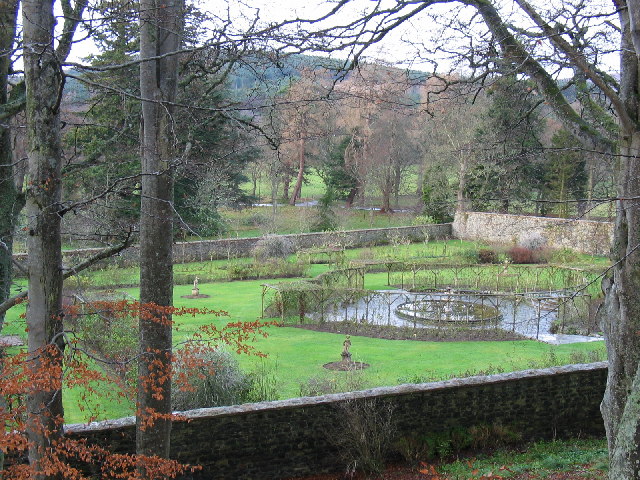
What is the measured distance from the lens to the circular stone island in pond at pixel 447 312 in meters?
15.9

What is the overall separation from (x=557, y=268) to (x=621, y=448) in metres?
17.2

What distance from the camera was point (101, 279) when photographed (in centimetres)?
1933

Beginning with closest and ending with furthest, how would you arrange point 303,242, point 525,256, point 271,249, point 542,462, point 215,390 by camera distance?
point 542,462 < point 215,390 < point 271,249 < point 525,256 < point 303,242

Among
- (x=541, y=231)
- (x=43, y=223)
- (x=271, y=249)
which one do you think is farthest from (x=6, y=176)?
(x=541, y=231)

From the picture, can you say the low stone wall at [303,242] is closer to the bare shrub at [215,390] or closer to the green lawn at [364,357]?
the green lawn at [364,357]

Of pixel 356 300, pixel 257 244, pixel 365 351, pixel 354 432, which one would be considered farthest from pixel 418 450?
pixel 257 244

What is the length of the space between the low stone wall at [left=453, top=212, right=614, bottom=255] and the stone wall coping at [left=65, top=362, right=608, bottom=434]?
13.0 meters

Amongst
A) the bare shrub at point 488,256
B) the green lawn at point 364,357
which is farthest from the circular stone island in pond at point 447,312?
the bare shrub at point 488,256

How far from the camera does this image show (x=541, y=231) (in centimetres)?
2783

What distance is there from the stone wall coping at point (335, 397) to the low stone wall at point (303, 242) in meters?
13.5

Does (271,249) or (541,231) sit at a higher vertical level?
(541,231)

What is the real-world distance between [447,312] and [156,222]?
11158 mm

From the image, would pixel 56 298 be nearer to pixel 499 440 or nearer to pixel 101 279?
pixel 499 440

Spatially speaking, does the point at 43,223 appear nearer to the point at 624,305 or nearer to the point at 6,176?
the point at 6,176
